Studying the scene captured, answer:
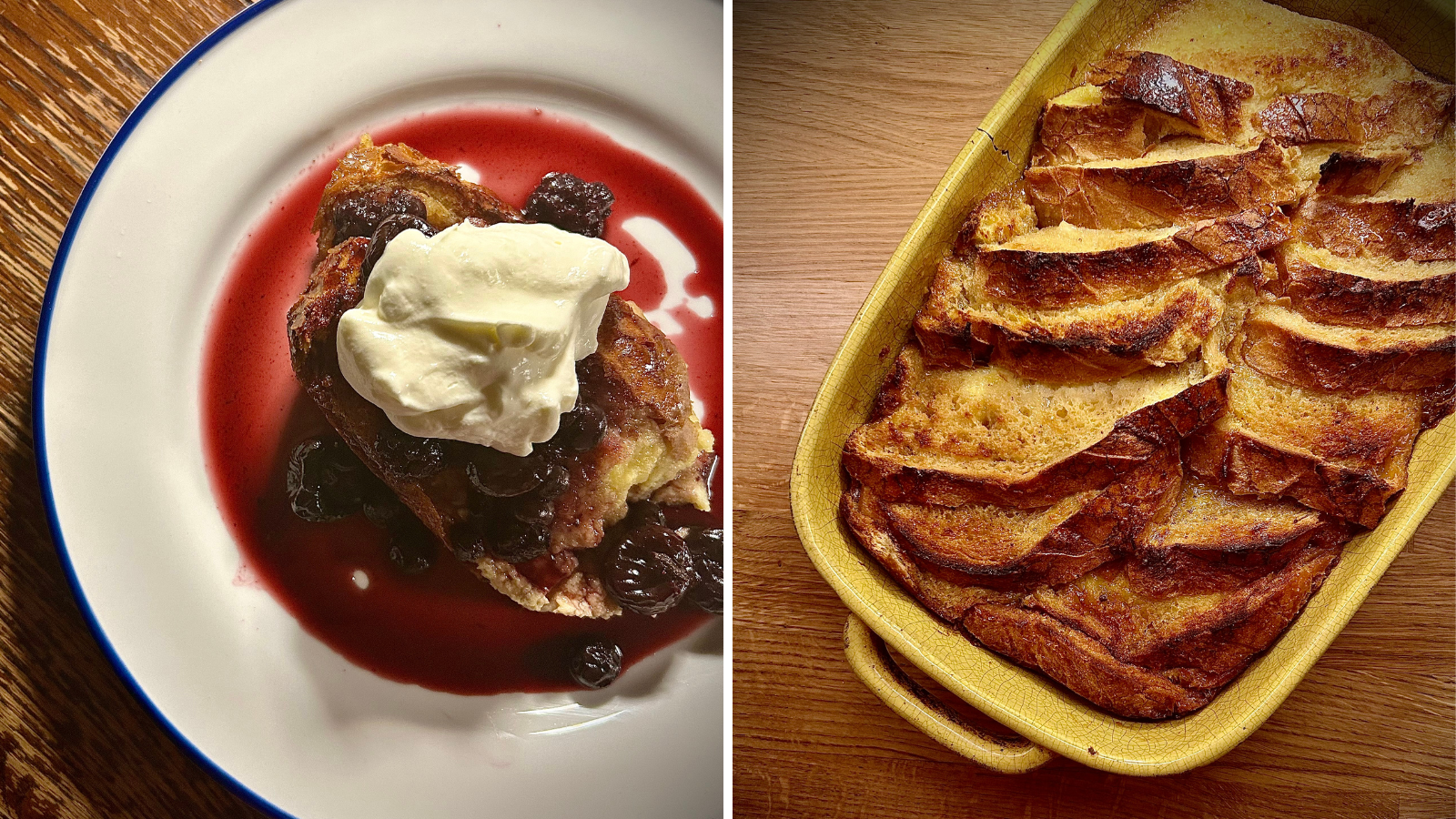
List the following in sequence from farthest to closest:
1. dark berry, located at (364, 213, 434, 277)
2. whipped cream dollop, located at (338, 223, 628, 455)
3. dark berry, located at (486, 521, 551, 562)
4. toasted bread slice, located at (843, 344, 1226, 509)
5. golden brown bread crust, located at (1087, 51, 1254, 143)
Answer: golden brown bread crust, located at (1087, 51, 1254, 143) → toasted bread slice, located at (843, 344, 1226, 509) → dark berry, located at (486, 521, 551, 562) → dark berry, located at (364, 213, 434, 277) → whipped cream dollop, located at (338, 223, 628, 455)

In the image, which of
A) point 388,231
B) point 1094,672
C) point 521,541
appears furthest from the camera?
point 1094,672

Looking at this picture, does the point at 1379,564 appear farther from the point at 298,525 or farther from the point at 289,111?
the point at 289,111

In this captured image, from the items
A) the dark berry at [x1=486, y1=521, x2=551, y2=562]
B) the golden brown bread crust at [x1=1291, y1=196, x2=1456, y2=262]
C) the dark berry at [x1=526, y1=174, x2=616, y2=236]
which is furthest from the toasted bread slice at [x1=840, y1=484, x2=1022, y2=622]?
the golden brown bread crust at [x1=1291, y1=196, x2=1456, y2=262]

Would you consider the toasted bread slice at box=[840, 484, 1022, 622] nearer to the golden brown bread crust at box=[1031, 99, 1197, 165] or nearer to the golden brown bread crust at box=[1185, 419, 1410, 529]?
the golden brown bread crust at box=[1185, 419, 1410, 529]

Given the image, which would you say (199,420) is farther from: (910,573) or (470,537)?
(910,573)

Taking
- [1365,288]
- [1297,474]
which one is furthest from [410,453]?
[1365,288]

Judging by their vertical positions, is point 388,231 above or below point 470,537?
above

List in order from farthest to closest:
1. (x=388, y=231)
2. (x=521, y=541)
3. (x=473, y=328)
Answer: (x=521, y=541)
(x=388, y=231)
(x=473, y=328)
